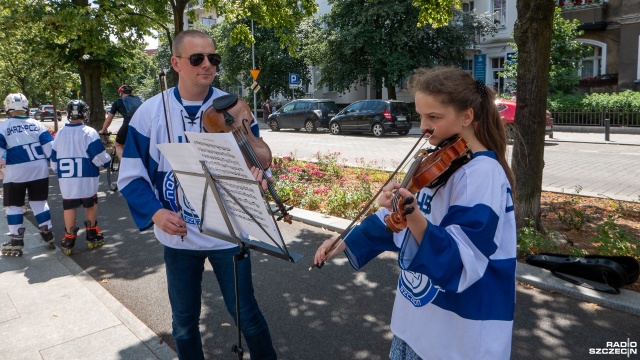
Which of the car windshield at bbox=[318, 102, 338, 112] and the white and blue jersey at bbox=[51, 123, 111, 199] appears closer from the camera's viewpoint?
the white and blue jersey at bbox=[51, 123, 111, 199]

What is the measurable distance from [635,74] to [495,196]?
85.9 ft

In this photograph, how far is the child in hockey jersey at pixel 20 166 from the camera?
591 centimetres

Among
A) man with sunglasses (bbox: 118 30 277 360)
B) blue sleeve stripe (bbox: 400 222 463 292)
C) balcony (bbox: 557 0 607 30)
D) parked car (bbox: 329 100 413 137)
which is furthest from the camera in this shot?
balcony (bbox: 557 0 607 30)

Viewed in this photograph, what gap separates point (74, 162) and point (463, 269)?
18.6 feet

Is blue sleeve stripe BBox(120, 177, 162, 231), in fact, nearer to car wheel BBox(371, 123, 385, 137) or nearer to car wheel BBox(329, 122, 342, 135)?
car wheel BBox(371, 123, 385, 137)

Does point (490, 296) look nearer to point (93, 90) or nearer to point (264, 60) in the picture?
point (93, 90)

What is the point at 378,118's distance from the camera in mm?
21031

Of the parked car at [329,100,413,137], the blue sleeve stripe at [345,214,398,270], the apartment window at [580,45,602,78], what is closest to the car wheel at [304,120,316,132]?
the parked car at [329,100,413,137]

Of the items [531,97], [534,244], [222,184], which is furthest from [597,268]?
[222,184]

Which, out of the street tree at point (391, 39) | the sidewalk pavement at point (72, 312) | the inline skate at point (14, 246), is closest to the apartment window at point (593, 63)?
the street tree at point (391, 39)

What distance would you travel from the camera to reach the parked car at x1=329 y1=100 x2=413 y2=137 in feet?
68.2

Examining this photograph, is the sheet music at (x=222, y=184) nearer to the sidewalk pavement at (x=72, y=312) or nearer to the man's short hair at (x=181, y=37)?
the man's short hair at (x=181, y=37)

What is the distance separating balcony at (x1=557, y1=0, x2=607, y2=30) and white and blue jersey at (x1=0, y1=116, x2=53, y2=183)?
999 inches

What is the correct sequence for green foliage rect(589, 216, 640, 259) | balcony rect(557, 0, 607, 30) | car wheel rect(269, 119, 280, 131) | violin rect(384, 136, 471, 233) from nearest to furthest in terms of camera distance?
1. violin rect(384, 136, 471, 233)
2. green foliage rect(589, 216, 640, 259)
3. balcony rect(557, 0, 607, 30)
4. car wheel rect(269, 119, 280, 131)
